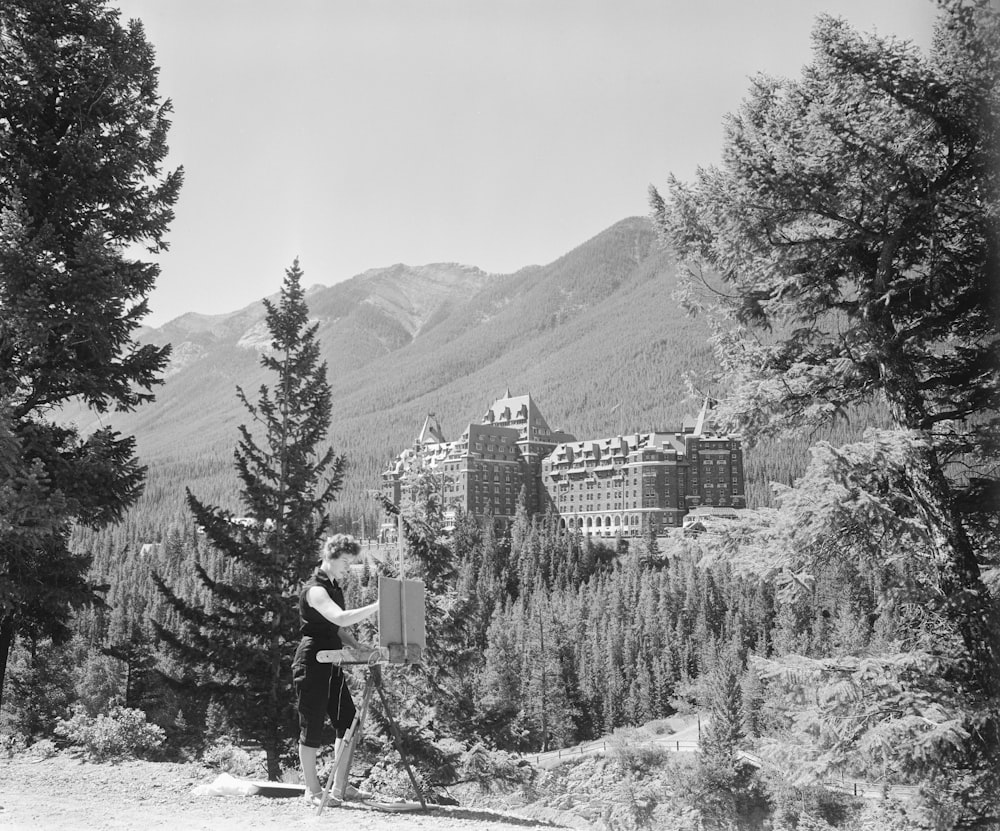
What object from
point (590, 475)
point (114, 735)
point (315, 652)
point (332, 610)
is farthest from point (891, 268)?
point (590, 475)

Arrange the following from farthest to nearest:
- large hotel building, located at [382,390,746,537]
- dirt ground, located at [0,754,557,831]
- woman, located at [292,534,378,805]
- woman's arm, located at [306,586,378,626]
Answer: large hotel building, located at [382,390,746,537]
woman, located at [292,534,378,805]
woman's arm, located at [306,586,378,626]
dirt ground, located at [0,754,557,831]

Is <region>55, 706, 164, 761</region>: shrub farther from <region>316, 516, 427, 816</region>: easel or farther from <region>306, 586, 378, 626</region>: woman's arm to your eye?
<region>306, 586, 378, 626</region>: woman's arm

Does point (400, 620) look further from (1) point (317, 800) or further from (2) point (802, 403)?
(2) point (802, 403)

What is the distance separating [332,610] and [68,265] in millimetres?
7818

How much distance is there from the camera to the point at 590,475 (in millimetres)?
133125

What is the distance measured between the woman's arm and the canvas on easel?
0.39ft

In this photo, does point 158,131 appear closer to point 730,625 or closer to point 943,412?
point 943,412

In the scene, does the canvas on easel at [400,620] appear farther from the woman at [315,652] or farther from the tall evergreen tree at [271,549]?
the tall evergreen tree at [271,549]

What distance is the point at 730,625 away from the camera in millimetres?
91750

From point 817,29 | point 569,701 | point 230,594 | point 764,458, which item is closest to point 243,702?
point 230,594

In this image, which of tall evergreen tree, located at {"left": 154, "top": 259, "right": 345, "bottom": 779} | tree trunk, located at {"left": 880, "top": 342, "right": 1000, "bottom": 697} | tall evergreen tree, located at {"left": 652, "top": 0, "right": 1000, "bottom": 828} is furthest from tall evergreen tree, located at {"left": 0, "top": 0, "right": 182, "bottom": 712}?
tree trunk, located at {"left": 880, "top": 342, "right": 1000, "bottom": 697}

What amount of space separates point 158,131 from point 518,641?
78.2 meters

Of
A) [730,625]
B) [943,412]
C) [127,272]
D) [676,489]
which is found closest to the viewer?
[943,412]

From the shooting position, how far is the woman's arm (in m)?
6.75
